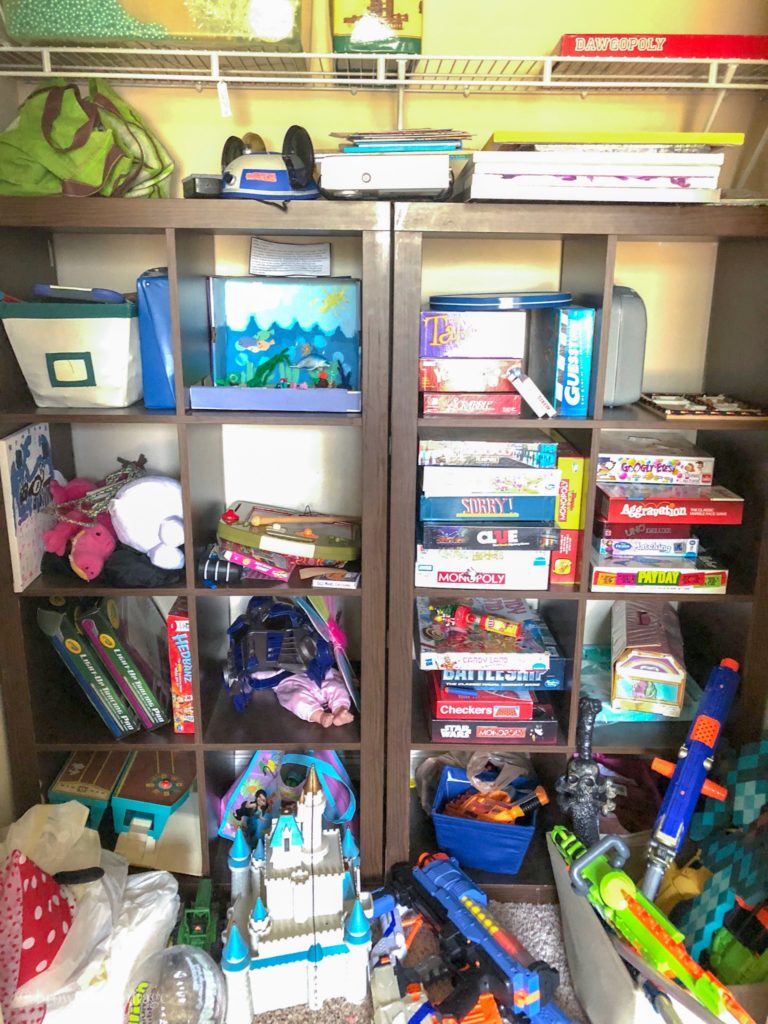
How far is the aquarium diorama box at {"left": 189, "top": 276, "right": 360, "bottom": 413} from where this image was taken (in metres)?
1.62

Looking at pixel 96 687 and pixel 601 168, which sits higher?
pixel 601 168

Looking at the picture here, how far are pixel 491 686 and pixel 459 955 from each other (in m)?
0.50

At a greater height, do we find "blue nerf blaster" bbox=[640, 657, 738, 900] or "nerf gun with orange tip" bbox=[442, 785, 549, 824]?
"blue nerf blaster" bbox=[640, 657, 738, 900]

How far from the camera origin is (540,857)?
176cm

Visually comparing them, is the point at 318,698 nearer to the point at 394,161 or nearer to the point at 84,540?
the point at 84,540

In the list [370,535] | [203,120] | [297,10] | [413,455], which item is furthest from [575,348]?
[203,120]

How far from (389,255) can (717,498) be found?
77 cm

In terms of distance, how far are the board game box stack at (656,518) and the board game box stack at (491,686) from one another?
0.71 ft

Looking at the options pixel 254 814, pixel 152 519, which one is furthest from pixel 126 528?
pixel 254 814

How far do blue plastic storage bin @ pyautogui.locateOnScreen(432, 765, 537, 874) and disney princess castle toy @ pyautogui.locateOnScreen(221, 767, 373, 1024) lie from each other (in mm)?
229

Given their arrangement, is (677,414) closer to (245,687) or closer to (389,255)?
(389,255)

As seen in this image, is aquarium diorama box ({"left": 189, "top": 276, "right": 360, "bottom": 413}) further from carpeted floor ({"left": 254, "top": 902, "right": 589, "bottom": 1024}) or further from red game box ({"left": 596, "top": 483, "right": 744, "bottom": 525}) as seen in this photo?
carpeted floor ({"left": 254, "top": 902, "right": 589, "bottom": 1024})

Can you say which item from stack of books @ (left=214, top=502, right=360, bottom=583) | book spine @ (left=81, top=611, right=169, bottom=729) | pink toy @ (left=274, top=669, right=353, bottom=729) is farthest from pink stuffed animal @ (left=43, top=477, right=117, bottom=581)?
pink toy @ (left=274, top=669, right=353, bottom=729)

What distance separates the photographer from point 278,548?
1582mm
